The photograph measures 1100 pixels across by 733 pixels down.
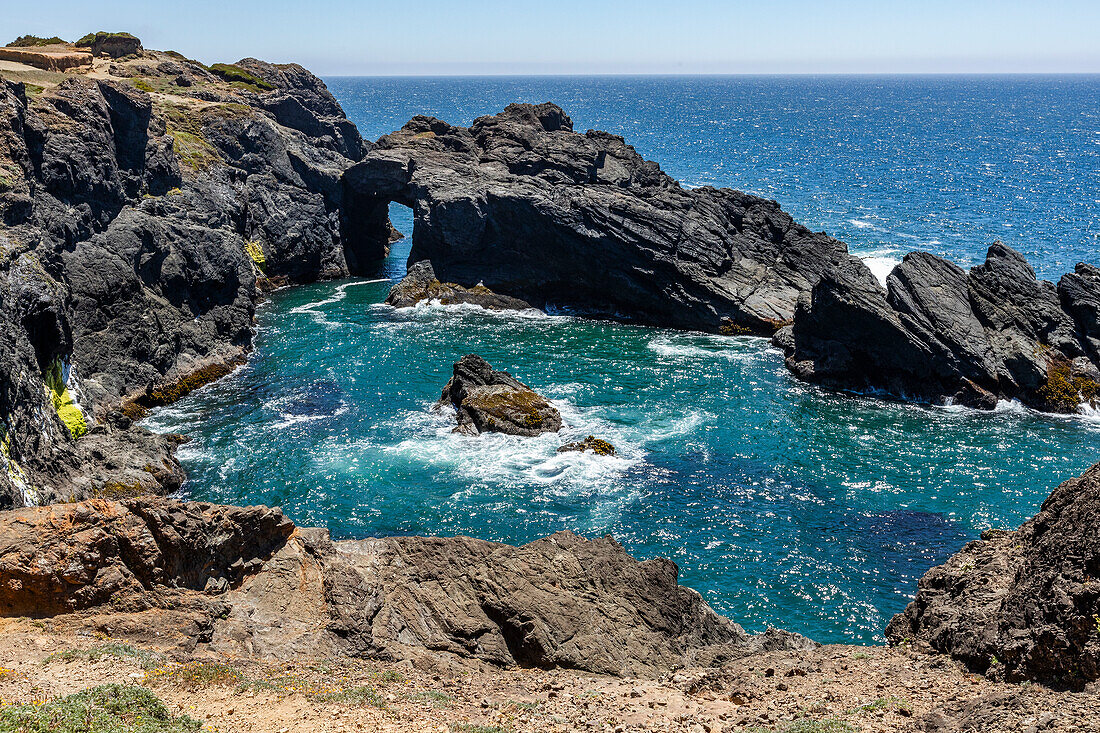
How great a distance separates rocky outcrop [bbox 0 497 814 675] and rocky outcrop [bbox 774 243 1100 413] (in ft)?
121

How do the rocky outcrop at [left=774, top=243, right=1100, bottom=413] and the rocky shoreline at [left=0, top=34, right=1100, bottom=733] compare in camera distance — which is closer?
the rocky shoreline at [left=0, top=34, right=1100, bottom=733]

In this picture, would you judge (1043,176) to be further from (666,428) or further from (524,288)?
(666,428)

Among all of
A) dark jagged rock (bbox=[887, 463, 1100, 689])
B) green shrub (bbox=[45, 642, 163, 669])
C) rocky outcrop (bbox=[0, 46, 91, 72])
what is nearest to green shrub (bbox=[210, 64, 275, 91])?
rocky outcrop (bbox=[0, 46, 91, 72])

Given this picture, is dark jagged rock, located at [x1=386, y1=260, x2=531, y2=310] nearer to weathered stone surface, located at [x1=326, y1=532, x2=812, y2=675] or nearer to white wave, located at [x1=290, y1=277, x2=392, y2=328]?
white wave, located at [x1=290, y1=277, x2=392, y2=328]

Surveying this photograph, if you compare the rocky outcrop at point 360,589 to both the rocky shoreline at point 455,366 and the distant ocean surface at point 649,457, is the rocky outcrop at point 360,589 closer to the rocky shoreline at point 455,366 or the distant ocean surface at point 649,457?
the rocky shoreline at point 455,366

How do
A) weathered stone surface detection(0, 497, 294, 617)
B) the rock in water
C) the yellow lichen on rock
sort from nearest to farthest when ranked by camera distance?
weathered stone surface detection(0, 497, 294, 617) < the yellow lichen on rock < the rock in water

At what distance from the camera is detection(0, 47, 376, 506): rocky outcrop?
1714 inches

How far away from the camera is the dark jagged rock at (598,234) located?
78688 millimetres

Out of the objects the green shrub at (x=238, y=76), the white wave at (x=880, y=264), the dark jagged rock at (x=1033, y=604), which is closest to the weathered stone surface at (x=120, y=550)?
the dark jagged rock at (x=1033, y=604)

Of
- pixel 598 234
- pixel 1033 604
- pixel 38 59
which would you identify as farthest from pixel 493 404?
pixel 38 59

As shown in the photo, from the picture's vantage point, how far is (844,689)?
21297 millimetres

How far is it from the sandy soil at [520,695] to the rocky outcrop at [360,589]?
1.32 m

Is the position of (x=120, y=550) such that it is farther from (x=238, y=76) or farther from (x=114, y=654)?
(x=238, y=76)

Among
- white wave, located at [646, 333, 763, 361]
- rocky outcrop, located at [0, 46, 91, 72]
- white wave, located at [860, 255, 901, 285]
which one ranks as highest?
rocky outcrop, located at [0, 46, 91, 72]
